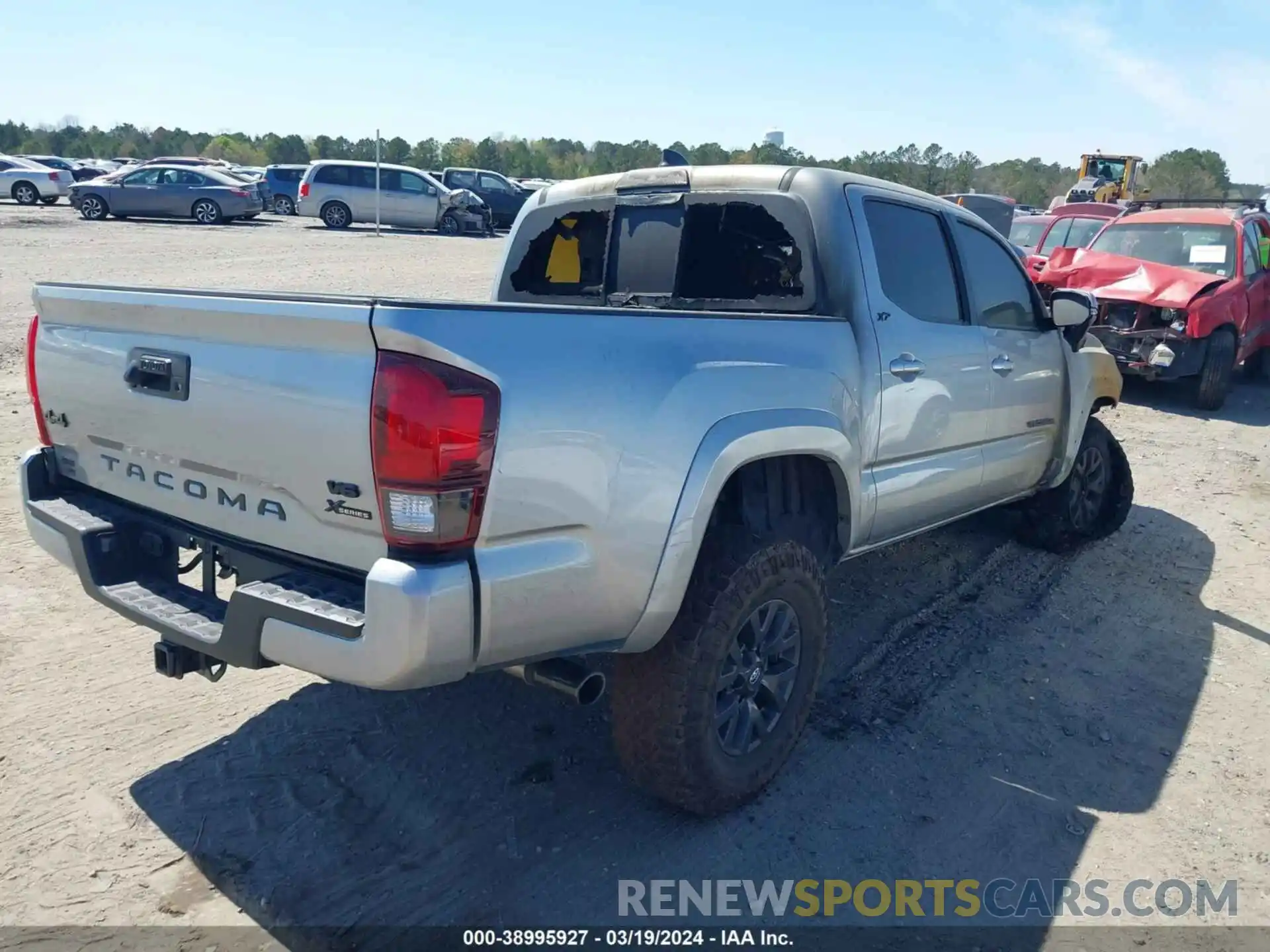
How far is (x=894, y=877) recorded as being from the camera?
9.79ft

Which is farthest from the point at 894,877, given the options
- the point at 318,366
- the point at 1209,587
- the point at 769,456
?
the point at 1209,587

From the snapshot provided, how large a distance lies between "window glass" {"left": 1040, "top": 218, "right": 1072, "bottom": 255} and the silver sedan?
19.4 meters

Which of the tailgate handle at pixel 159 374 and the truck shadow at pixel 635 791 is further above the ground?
the tailgate handle at pixel 159 374

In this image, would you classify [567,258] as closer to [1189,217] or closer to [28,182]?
[1189,217]

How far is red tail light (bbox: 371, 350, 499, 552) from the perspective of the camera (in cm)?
230

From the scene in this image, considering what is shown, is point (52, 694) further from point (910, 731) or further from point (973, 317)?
point (973, 317)

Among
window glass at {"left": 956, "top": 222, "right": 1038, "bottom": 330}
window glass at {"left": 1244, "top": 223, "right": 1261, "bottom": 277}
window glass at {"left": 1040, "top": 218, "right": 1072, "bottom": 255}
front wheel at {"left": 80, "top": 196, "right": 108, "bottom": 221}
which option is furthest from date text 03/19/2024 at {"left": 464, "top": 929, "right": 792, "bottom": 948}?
front wheel at {"left": 80, "top": 196, "right": 108, "bottom": 221}

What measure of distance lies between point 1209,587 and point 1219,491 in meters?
2.31

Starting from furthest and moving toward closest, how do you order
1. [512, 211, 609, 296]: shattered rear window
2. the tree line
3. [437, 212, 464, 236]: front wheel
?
the tree line → [437, 212, 464, 236]: front wheel → [512, 211, 609, 296]: shattered rear window

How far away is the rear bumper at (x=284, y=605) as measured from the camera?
2311 mm

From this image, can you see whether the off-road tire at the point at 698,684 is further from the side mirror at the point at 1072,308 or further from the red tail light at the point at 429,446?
the side mirror at the point at 1072,308

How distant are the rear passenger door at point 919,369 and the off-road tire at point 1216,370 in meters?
6.82

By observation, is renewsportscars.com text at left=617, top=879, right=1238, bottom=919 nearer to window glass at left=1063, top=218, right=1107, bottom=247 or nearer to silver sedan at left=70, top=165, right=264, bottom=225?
window glass at left=1063, top=218, right=1107, bottom=247

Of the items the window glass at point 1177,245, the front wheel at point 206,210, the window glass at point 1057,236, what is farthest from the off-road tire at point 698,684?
the front wheel at point 206,210
